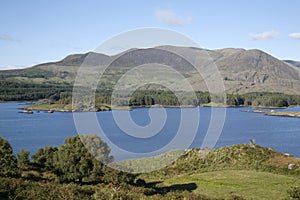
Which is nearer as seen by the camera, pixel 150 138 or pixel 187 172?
pixel 187 172

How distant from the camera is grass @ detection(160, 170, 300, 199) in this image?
21.5 m

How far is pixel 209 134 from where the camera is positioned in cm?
7581

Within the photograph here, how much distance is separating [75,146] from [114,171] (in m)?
3.90

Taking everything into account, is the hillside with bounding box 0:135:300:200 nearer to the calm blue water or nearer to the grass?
the grass

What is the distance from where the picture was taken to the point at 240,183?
24.1 m

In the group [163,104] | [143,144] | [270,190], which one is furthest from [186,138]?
[163,104]

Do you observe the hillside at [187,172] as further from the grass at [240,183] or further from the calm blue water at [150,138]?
the calm blue water at [150,138]

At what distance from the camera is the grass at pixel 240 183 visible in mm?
21484

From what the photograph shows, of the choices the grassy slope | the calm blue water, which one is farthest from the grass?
the calm blue water

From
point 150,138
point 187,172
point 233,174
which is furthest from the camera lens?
point 150,138

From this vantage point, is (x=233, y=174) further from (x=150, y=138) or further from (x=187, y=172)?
(x=150, y=138)

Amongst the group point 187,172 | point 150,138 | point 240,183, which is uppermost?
point 240,183

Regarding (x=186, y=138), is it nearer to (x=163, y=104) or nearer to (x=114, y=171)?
(x=114, y=171)

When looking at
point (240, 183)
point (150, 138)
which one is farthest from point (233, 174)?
point (150, 138)
